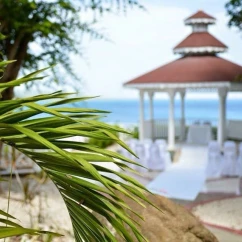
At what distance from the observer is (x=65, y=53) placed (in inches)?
488

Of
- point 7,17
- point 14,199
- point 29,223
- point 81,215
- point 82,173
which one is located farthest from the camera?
point 7,17

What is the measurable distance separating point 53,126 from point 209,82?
1468cm

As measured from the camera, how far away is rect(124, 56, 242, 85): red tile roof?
16.8 metres

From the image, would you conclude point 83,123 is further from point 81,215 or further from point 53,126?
point 81,215

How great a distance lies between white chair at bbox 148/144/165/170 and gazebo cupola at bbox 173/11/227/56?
4.62 meters

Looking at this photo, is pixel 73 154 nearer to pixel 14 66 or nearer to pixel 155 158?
pixel 14 66

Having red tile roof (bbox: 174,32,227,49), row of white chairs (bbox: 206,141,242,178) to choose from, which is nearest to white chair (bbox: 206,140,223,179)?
row of white chairs (bbox: 206,141,242,178)

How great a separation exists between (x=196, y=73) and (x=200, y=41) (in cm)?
182

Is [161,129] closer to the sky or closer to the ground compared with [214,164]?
closer to the sky

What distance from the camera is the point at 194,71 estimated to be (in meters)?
17.3

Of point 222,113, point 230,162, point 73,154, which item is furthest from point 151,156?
point 73,154

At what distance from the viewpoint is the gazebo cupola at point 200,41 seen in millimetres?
18297

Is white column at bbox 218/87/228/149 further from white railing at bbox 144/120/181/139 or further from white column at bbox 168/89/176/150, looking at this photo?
white railing at bbox 144/120/181/139

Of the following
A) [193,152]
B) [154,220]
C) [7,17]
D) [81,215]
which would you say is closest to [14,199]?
[7,17]
